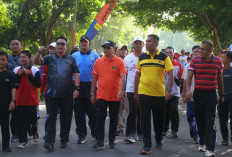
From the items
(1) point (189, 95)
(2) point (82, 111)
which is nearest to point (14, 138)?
(2) point (82, 111)

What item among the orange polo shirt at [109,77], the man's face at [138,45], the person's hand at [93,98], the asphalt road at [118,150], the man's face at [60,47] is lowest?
the asphalt road at [118,150]

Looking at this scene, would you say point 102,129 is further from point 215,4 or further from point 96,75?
point 215,4

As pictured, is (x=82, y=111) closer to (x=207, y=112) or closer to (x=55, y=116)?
(x=55, y=116)

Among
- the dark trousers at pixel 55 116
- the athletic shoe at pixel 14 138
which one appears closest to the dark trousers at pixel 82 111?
the dark trousers at pixel 55 116

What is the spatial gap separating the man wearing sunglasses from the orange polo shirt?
0.43m

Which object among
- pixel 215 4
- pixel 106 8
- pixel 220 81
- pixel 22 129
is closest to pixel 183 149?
pixel 220 81

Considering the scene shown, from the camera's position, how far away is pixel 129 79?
31.6ft

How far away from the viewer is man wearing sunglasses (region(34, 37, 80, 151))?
27.6ft

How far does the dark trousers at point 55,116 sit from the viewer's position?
8320 millimetres

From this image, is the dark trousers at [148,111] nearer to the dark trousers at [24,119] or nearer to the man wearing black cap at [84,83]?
the man wearing black cap at [84,83]

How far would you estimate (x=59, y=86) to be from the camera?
27.6 feet

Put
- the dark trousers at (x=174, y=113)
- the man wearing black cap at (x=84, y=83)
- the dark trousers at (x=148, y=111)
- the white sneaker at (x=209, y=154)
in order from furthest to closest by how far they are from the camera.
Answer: the dark trousers at (x=174, y=113) → the man wearing black cap at (x=84, y=83) → the dark trousers at (x=148, y=111) → the white sneaker at (x=209, y=154)

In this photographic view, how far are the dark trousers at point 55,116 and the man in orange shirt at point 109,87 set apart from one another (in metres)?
0.52

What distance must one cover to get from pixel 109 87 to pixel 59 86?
0.91 m
